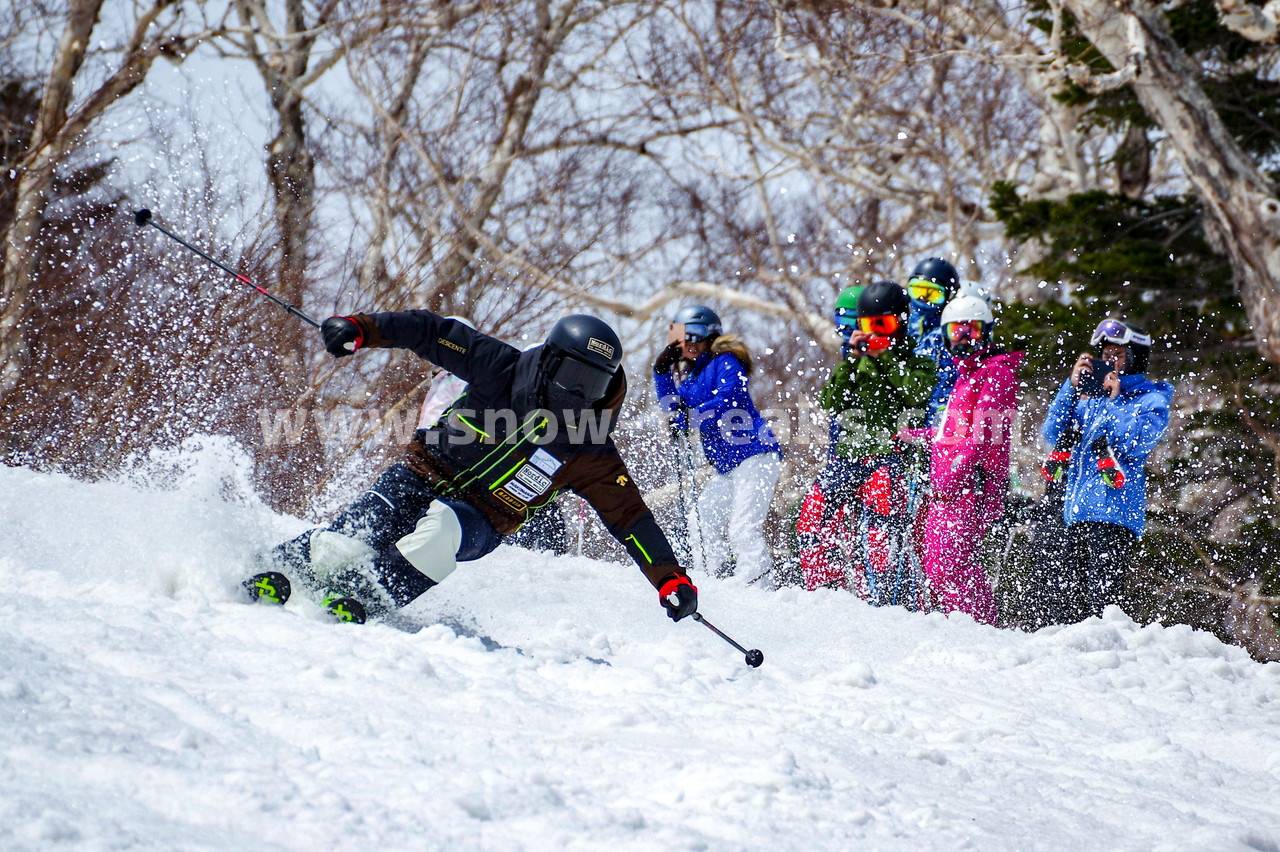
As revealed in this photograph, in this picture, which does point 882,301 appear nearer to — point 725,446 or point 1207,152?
point 725,446

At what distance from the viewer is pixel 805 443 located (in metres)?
13.1

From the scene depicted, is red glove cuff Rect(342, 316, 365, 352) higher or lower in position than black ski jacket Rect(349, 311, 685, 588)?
higher

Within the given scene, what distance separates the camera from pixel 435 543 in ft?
12.3

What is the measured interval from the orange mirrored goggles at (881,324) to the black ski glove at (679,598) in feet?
7.45

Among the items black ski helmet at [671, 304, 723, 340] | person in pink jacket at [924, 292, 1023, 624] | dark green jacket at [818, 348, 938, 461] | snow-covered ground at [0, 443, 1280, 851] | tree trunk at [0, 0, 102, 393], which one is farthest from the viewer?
tree trunk at [0, 0, 102, 393]

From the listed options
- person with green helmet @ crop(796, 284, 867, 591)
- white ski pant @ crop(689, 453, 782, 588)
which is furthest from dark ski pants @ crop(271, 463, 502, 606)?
person with green helmet @ crop(796, 284, 867, 591)

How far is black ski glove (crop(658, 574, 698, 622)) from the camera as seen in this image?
12.7ft

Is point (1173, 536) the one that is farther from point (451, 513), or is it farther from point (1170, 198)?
point (451, 513)

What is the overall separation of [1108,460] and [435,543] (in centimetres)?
321

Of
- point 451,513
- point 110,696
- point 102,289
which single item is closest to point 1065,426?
point 451,513

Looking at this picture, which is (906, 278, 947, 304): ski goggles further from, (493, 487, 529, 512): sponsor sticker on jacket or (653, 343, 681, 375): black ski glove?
(493, 487, 529, 512): sponsor sticker on jacket

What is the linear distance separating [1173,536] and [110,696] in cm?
698

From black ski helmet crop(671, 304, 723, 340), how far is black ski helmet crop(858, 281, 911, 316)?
879 millimetres

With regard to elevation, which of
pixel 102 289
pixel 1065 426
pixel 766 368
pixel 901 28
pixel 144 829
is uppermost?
pixel 901 28
